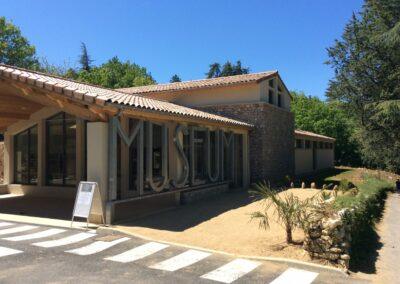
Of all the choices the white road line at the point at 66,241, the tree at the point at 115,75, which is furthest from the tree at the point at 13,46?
Result: the white road line at the point at 66,241

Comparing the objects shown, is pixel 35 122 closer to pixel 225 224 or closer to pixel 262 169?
pixel 225 224

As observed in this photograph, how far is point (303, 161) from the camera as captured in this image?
29000 mm

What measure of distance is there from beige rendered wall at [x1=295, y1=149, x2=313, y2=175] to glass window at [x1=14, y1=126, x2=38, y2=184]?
16936 millimetres

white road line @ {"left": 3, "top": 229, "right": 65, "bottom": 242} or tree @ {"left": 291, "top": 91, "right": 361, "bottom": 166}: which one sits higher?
tree @ {"left": 291, "top": 91, "right": 361, "bottom": 166}

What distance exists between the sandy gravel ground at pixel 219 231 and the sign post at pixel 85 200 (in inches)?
33.5

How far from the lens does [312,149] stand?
3203 cm

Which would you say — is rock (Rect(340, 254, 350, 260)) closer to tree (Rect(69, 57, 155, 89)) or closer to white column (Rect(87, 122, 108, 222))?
white column (Rect(87, 122, 108, 222))

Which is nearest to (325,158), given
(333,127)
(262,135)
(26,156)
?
(333,127)

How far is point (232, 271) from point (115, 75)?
46403 mm

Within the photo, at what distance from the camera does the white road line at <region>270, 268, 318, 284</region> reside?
5.91 m

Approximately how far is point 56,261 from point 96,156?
3.45 m

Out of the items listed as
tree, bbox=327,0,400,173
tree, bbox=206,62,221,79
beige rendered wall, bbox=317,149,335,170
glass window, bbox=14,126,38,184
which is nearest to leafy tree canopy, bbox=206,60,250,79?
tree, bbox=206,62,221,79

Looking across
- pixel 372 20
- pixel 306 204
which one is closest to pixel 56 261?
pixel 306 204

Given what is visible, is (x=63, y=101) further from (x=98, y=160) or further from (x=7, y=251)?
(x=7, y=251)
